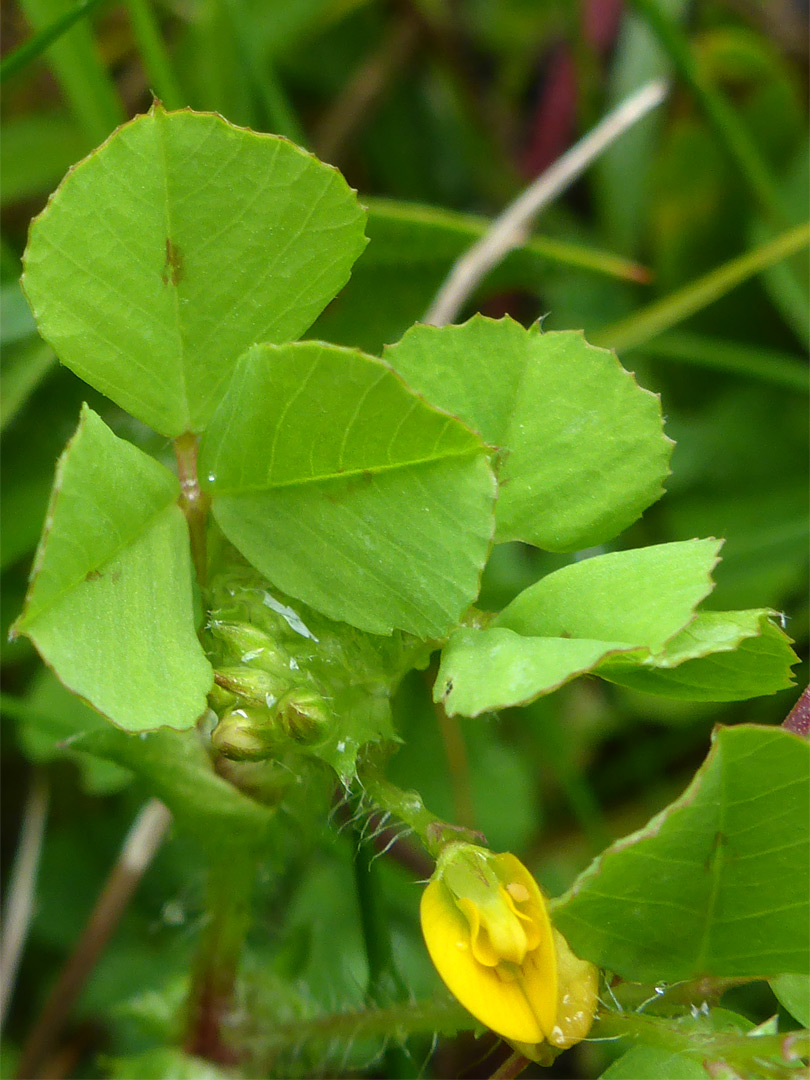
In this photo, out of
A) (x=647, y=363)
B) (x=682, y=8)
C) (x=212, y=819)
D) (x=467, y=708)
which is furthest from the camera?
(x=682, y=8)

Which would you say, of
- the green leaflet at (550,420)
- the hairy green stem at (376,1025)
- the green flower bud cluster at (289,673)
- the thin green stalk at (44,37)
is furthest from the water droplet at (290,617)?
the thin green stalk at (44,37)

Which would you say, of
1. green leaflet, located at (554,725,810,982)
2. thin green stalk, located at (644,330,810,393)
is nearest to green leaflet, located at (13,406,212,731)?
green leaflet, located at (554,725,810,982)

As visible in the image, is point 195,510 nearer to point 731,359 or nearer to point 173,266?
point 173,266

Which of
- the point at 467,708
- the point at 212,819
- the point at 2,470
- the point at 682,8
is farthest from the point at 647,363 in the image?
the point at 467,708

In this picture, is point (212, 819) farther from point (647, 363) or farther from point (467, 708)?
point (647, 363)

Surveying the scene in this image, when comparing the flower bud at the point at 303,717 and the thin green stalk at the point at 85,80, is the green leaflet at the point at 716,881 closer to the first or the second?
the flower bud at the point at 303,717

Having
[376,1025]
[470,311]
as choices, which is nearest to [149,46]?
[470,311]

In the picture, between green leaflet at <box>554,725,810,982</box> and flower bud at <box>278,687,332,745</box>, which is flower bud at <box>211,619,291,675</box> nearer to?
flower bud at <box>278,687,332,745</box>
